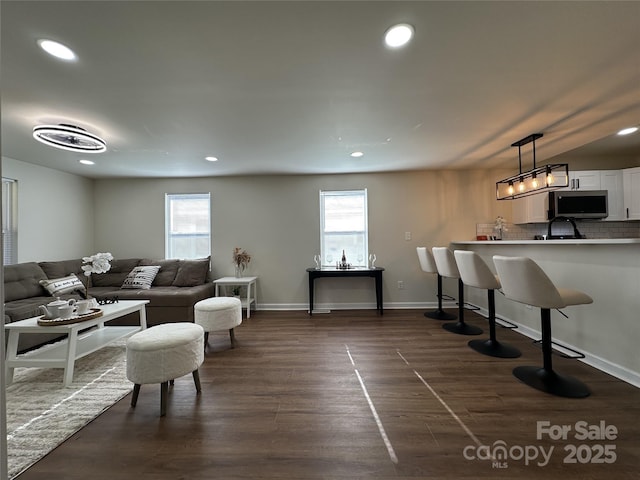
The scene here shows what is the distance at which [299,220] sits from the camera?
4531mm

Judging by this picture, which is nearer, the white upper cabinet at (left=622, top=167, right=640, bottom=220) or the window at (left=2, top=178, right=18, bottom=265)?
the window at (left=2, top=178, right=18, bottom=265)

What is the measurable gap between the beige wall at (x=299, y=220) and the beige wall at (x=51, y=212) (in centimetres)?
22

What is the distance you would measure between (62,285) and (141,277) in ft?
2.84

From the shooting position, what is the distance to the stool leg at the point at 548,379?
193 centimetres

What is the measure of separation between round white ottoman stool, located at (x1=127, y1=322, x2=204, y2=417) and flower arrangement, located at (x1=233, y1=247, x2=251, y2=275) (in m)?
2.44

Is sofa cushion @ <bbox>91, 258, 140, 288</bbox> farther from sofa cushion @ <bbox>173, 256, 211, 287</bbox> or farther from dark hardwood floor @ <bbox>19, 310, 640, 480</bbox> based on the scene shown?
dark hardwood floor @ <bbox>19, 310, 640, 480</bbox>

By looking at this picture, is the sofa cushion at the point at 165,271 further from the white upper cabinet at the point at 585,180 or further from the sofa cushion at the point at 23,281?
the white upper cabinet at the point at 585,180

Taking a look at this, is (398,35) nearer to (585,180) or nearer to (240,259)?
(240,259)

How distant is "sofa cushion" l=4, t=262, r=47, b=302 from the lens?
3078mm

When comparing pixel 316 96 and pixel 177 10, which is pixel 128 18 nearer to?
pixel 177 10

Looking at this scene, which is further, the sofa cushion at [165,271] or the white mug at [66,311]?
the sofa cushion at [165,271]

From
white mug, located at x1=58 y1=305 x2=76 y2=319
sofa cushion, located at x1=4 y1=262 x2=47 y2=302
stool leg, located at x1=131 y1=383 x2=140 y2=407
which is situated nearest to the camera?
stool leg, located at x1=131 y1=383 x2=140 y2=407

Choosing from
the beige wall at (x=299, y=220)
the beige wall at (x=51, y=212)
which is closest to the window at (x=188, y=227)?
the beige wall at (x=299, y=220)

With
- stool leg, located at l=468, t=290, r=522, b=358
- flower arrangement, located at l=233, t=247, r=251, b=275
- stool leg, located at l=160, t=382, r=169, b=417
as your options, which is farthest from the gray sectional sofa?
stool leg, located at l=468, t=290, r=522, b=358
